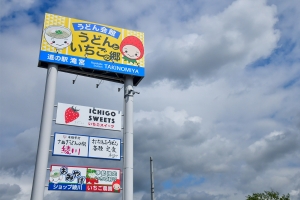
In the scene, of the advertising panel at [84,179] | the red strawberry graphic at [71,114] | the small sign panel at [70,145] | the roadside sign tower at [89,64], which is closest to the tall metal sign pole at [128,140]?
the roadside sign tower at [89,64]

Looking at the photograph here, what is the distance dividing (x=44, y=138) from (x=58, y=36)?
6.98 meters

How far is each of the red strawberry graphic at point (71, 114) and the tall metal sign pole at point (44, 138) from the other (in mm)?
968

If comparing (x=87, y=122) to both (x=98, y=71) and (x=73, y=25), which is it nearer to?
(x=98, y=71)

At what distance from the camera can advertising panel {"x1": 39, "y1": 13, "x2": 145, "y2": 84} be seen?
2105 cm

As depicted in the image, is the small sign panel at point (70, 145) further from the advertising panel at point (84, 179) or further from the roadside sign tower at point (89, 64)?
the advertising panel at point (84, 179)

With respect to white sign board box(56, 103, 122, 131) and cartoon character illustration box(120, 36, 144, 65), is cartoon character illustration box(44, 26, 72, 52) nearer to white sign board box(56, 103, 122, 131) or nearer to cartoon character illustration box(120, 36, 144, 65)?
cartoon character illustration box(120, 36, 144, 65)

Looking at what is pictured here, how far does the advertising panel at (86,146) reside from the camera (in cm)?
1908

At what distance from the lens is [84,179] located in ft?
62.3

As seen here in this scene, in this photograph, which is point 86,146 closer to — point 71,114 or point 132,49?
point 71,114

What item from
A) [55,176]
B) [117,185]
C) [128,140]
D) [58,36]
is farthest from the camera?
[58,36]

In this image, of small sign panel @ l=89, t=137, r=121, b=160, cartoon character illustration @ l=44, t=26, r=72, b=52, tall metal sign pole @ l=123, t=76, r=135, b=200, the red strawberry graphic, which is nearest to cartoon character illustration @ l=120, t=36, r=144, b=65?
tall metal sign pole @ l=123, t=76, r=135, b=200

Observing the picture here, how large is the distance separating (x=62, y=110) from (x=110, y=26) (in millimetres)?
7406

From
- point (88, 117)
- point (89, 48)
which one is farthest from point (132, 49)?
point (88, 117)

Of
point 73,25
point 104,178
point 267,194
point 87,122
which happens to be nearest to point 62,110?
point 87,122
